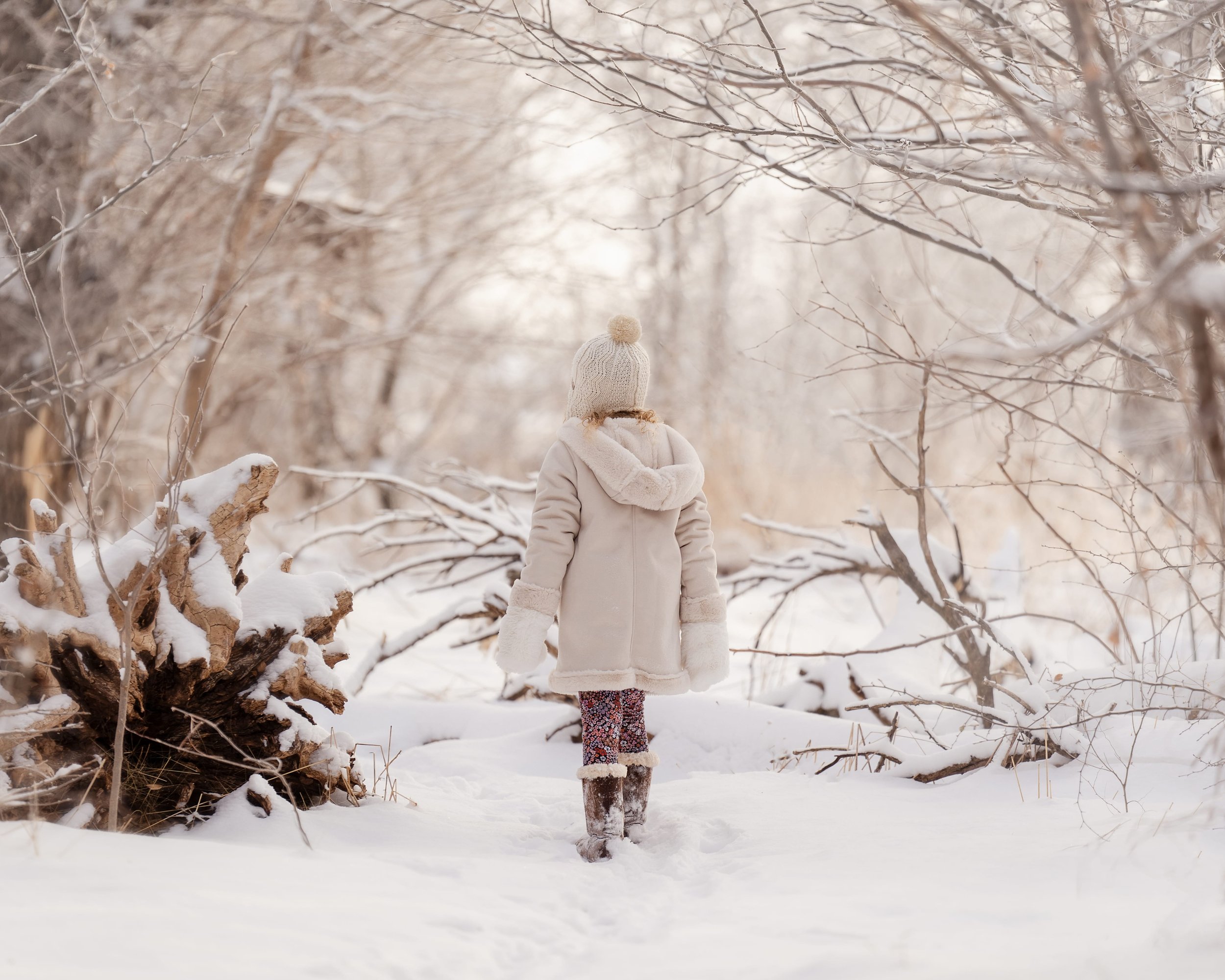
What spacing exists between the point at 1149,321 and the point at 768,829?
1.85m

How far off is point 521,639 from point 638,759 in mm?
496

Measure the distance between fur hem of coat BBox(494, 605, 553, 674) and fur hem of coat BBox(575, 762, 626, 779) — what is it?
32cm

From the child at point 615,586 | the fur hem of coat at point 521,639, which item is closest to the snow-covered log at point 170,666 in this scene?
the fur hem of coat at point 521,639

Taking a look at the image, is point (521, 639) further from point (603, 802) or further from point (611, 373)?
point (611, 373)

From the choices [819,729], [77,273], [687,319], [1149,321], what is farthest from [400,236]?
[1149,321]

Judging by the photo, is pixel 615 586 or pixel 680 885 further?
pixel 615 586

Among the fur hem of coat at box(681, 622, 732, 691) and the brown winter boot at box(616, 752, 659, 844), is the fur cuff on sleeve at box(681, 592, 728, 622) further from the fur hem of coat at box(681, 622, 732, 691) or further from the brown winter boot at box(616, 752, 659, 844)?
the brown winter boot at box(616, 752, 659, 844)

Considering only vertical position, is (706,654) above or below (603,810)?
above

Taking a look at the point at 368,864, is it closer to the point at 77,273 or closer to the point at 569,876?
the point at 569,876

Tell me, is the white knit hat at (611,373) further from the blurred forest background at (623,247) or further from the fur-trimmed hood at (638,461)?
the blurred forest background at (623,247)

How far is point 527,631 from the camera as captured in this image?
3027mm

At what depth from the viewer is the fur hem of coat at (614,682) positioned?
3021mm

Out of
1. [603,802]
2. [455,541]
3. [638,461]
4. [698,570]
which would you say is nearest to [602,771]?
[603,802]

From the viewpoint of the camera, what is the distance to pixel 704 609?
10.5 ft
